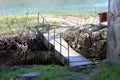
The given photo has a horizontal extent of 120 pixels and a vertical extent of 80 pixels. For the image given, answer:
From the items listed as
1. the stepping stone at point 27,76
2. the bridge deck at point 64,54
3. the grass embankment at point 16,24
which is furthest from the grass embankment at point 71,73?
the grass embankment at point 16,24

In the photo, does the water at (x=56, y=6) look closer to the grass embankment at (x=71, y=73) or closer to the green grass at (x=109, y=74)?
the grass embankment at (x=71, y=73)

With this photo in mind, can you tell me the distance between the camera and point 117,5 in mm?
9078

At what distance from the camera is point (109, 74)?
27.7 feet

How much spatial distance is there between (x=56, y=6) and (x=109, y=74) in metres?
15.8

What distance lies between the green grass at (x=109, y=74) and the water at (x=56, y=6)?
11754 mm

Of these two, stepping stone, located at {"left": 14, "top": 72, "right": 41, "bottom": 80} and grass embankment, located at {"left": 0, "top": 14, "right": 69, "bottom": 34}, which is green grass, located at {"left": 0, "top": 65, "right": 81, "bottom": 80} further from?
grass embankment, located at {"left": 0, "top": 14, "right": 69, "bottom": 34}

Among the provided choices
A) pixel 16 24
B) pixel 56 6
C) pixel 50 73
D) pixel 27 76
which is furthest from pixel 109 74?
pixel 56 6

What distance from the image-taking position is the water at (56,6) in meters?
21.2

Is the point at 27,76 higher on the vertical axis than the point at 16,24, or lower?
lower

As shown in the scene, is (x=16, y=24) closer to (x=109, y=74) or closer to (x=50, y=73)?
(x=50, y=73)

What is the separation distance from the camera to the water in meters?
21.2

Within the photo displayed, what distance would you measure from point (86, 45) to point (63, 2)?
44.2 feet

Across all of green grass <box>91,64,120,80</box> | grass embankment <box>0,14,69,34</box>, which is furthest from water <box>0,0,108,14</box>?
green grass <box>91,64,120,80</box>

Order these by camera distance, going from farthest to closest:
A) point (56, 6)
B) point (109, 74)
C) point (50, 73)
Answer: point (56, 6), point (50, 73), point (109, 74)
